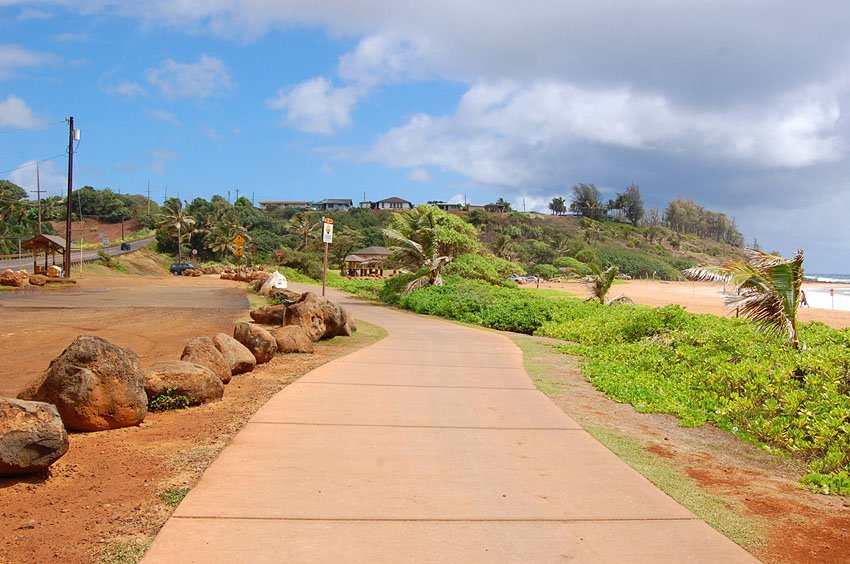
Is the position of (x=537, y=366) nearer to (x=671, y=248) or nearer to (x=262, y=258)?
(x=262, y=258)

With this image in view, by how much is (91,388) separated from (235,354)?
319 centimetres

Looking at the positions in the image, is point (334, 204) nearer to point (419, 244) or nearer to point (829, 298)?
point (829, 298)

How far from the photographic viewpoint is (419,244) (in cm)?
2931

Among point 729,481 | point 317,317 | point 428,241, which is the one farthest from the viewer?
→ point 428,241

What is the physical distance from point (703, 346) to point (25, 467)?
31.3ft

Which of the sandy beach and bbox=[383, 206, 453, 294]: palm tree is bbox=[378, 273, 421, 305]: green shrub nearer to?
bbox=[383, 206, 453, 294]: palm tree

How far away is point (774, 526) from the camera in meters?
4.54

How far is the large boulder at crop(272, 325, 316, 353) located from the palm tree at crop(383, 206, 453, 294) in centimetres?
1603

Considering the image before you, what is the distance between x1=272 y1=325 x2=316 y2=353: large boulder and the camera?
11.6m

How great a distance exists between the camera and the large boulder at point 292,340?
1157 cm

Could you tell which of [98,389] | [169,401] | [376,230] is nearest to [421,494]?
[98,389]

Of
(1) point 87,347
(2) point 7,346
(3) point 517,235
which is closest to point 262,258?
(3) point 517,235

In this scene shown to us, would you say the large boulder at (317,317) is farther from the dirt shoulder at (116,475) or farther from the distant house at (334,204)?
the distant house at (334,204)

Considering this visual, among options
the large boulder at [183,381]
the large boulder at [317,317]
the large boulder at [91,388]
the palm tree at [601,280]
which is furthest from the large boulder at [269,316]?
the palm tree at [601,280]
